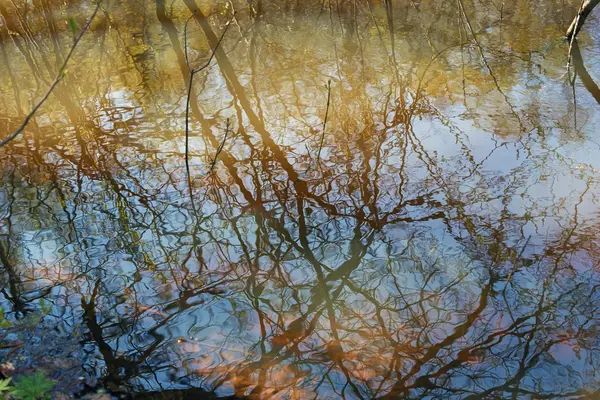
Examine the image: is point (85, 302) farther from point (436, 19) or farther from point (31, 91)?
point (436, 19)

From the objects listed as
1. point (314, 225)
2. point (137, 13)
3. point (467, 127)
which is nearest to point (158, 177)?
point (314, 225)

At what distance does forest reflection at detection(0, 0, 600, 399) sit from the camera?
2465mm

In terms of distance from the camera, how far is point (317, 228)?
11.3 feet

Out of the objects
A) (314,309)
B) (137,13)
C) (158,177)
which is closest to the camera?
(314,309)

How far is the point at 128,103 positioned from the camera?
5609mm

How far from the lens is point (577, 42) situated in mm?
6289

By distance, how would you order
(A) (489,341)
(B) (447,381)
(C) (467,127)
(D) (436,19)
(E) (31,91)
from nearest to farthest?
1. (B) (447,381)
2. (A) (489,341)
3. (C) (467,127)
4. (E) (31,91)
5. (D) (436,19)

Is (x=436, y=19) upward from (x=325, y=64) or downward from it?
upward

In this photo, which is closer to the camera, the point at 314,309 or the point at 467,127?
the point at 314,309

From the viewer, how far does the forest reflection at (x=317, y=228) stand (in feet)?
8.09

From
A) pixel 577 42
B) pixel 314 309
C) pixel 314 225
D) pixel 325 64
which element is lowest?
pixel 314 309

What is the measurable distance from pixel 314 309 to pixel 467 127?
2.47 metres

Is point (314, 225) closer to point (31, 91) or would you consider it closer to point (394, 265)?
point (394, 265)

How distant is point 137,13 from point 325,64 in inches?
196
